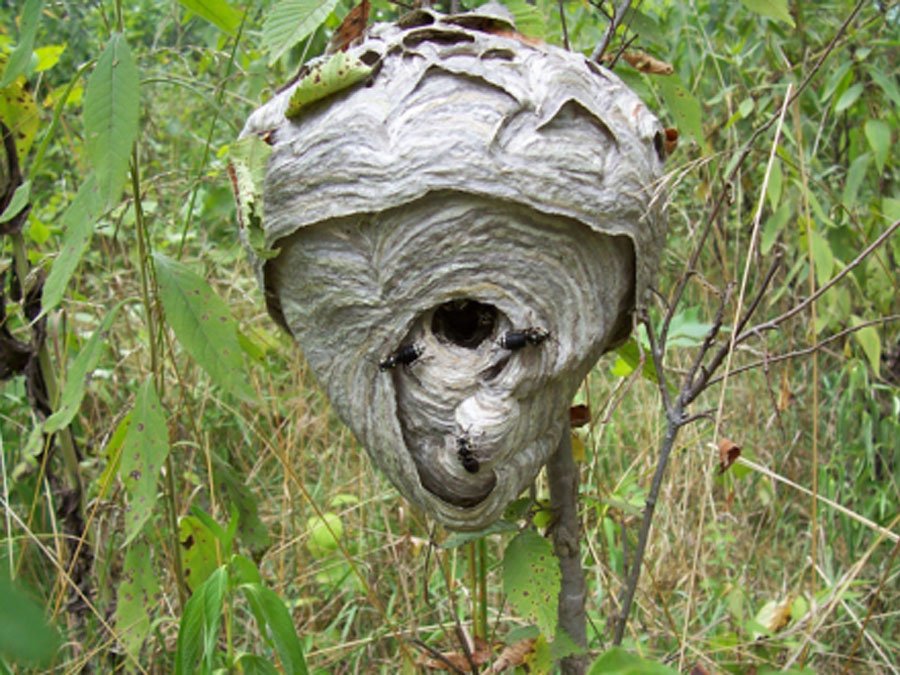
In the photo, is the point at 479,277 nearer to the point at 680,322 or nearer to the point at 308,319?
the point at 308,319

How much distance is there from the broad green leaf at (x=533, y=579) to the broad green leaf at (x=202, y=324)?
481 mm

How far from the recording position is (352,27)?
147 cm

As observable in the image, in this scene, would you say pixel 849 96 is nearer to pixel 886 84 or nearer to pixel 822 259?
pixel 886 84

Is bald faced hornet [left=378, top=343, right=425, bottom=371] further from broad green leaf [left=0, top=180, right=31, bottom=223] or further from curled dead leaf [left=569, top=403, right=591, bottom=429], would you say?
broad green leaf [left=0, top=180, right=31, bottom=223]

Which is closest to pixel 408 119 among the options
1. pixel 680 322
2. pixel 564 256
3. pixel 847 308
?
pixel 564 256

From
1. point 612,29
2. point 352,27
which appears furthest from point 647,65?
point 352,27

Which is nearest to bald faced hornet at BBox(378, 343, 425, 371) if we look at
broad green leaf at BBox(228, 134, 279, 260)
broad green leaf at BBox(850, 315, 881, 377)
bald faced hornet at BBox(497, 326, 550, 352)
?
bald faced hornet at BBox(497, 326, 550, 352)

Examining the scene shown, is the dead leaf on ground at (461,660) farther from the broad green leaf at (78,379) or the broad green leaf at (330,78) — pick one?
the broad green leaf at (330,78)

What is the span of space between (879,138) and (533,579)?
68.9 inches

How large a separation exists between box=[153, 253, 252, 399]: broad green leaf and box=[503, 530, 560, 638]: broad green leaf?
0.48m

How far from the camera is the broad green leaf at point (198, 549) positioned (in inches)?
71.7

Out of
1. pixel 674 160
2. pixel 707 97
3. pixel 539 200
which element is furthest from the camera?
pixel 707 97

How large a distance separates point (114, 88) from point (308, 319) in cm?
44

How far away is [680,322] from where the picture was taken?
78.7 inches
